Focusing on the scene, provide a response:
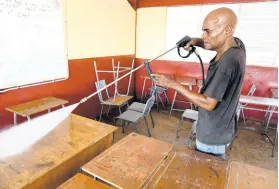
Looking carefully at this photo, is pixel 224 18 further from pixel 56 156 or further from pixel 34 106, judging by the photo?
pixel 34 106

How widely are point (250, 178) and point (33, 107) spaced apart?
7.44 feet

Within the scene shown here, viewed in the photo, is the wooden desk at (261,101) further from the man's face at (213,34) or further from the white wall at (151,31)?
the white wall at (151,31)

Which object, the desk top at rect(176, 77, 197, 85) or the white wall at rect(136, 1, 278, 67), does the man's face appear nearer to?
the desk top at rect(176, 77, 197, 85)

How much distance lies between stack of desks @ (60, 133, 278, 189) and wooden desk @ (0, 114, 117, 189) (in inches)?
10.1

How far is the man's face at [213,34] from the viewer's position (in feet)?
3.68

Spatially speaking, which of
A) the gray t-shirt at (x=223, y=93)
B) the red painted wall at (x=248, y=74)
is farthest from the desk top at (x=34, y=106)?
the red painted wall at (x=248, y=74)

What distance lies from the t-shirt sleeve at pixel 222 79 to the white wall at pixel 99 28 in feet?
8.37

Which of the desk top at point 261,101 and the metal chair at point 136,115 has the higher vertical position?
the desk top at point 261,101

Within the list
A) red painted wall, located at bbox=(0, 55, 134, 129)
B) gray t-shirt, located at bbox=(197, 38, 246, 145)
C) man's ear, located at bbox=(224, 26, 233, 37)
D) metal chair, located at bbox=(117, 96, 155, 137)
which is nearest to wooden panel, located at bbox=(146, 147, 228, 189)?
gray t-shirt, located at bbox=(197, 38, 246, 145)

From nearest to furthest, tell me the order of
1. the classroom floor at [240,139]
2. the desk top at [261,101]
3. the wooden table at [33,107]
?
the wooden table at [33,107] < the desk top at [261,101] < the classroom floor at [240,139]

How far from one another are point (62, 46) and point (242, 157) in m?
3.03

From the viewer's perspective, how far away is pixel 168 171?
1070 millimetres

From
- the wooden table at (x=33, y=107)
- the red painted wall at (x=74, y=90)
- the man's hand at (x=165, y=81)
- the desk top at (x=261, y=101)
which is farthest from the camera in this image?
the desk top at (x=261, y=101)

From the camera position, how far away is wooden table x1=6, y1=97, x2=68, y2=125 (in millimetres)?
2162
